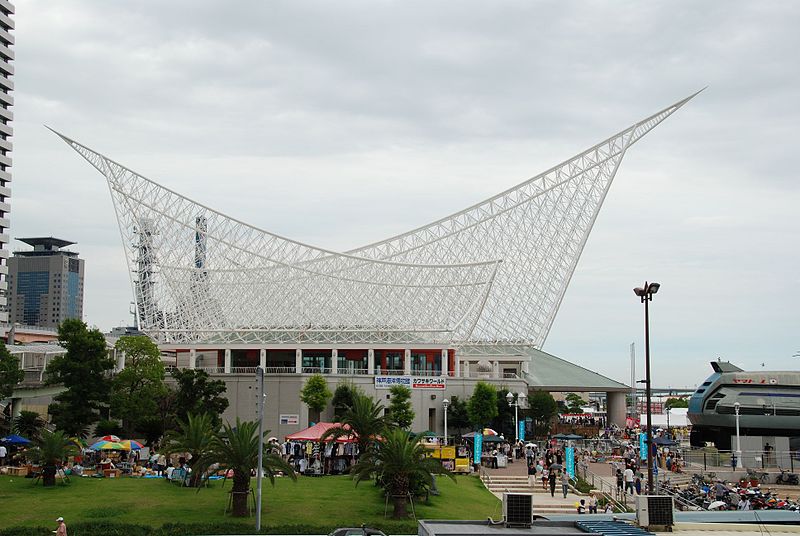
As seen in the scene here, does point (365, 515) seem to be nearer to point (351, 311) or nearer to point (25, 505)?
point (25, 505)

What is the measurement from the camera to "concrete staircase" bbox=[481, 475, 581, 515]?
119ft

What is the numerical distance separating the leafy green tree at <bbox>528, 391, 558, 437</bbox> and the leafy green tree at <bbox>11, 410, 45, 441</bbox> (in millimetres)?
43417

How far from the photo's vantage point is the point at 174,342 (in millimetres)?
81125

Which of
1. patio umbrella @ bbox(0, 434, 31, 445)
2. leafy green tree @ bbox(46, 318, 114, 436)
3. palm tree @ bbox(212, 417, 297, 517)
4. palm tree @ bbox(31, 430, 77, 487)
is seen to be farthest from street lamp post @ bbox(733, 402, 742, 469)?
patio umbrella @ bbox(0, 434, 31, 445)

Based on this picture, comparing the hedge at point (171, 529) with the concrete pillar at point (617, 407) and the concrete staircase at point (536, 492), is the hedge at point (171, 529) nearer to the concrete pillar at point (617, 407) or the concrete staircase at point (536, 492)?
the concrete staircase at point (536, 492)

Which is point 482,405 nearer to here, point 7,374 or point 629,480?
point 629,480

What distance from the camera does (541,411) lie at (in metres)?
81.1

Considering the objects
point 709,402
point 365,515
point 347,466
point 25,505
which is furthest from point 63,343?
point 709,402

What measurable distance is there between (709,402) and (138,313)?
51497mm

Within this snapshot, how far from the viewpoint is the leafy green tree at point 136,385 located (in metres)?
55.7

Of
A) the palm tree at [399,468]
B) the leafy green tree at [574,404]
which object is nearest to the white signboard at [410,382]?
the palm tree at [399,468]

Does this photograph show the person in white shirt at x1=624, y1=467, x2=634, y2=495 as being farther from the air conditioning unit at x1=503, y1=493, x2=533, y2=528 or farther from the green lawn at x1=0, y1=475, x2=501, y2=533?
the air conditioning unit at x1=503, y1=493, x2=533, y2=528

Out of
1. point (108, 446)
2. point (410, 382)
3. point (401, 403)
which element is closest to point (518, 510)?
point (108, 446)

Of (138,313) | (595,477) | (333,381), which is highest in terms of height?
(138,313)
